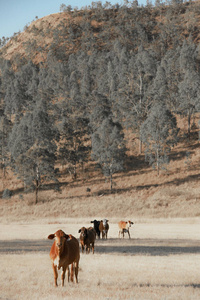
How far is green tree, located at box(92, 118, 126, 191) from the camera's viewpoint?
2574 inches

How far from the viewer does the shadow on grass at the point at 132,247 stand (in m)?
19.3

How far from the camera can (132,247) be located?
2108 cm

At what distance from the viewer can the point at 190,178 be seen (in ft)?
211

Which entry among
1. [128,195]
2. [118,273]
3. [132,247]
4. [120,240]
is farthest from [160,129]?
[118,273]

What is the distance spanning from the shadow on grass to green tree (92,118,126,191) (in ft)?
135

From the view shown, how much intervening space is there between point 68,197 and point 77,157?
13.4 m

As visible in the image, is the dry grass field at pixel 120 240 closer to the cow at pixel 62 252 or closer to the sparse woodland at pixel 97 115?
the cow at pixel 62 252

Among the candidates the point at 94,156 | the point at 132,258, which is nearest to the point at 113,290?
the point at 132,258

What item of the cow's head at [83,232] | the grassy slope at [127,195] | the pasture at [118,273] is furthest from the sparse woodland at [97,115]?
the cow's head at [83,232]

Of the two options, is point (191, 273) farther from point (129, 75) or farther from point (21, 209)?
point (129, 75)

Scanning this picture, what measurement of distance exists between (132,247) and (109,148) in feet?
147

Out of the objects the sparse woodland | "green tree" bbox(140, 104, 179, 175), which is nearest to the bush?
the sparse woodland

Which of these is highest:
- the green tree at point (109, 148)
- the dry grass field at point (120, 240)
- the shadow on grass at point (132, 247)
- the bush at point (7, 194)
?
the green tree at point (109, 148)

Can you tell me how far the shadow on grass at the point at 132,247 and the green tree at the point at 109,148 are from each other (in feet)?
135
